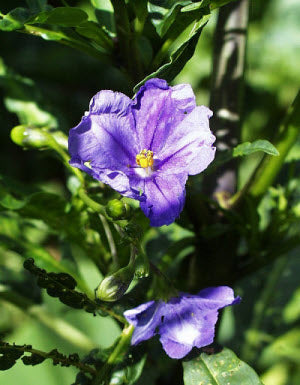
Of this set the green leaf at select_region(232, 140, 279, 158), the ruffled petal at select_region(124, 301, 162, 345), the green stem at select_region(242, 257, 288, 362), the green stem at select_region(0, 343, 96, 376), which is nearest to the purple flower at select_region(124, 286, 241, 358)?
the ruffled petal at select_region(124, 301, 162, 345)

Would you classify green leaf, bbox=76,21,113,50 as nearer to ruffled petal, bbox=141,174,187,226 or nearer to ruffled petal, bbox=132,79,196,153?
ruffled petal, bbox=132,79,196,153

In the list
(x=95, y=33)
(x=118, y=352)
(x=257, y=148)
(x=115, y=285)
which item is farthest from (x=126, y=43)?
(x=118, y=352)

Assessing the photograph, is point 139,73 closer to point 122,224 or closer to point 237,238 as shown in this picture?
point 122,224

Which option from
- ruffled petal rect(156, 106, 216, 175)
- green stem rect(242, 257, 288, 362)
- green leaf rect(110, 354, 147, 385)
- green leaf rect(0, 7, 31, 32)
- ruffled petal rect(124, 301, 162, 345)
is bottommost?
green stem rect(242, 257, 288, 362)

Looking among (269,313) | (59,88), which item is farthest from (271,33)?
(269,313)

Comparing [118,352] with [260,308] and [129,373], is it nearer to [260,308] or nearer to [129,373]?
[129,373]
